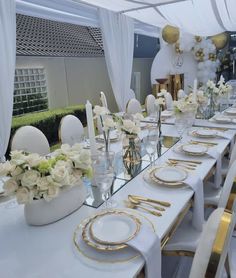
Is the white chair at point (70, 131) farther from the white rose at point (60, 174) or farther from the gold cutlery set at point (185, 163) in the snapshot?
the white rose at point (60, 174)

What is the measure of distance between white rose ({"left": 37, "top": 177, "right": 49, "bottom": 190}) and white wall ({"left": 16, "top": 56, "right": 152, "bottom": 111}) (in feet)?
14.0

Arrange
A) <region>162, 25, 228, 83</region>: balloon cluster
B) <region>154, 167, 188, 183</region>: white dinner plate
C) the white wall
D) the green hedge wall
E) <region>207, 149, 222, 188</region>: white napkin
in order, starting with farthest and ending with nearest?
<region>162, 25, 228, 83</region>: balloon cluster → the white wall → the green hedge wall → <region>207, 149, 222, 188</region>: white napkin → <region>154, 167, 188, 183</region>: white dinner plate

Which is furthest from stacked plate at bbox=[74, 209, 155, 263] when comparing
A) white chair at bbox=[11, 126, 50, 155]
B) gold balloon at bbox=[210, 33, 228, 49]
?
gold balloon at bbox=[210, 33, 228, 49]

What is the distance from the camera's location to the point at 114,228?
0.94 meters

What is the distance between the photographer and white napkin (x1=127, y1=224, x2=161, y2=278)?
0.82 m

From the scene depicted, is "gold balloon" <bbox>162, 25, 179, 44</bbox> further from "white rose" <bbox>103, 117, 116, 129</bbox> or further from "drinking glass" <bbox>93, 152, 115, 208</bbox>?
"drinking glass" <bbox>93, 152, 115, 208</bbox>

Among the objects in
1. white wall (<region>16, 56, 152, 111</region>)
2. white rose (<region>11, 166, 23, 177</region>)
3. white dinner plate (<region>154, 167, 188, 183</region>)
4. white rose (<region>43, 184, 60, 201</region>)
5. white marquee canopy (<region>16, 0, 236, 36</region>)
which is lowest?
white dinner plate (<region>154, 167, 188, 183</region>)

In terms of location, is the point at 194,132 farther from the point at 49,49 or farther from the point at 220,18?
the point at 49,49

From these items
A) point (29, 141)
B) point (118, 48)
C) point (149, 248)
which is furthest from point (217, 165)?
point (118, 48)

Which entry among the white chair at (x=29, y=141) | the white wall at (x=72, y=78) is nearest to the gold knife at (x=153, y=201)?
the white chair at (x=29, y=141)

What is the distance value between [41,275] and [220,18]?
3.78 m

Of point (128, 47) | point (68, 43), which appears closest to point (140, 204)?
point (128, 47)

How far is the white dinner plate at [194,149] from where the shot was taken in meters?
1.70

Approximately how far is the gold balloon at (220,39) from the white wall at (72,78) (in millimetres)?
2887
